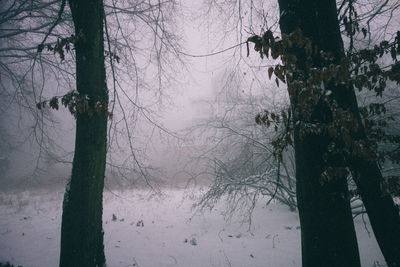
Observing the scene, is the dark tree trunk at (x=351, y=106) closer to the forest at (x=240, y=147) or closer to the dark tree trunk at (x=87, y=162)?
the forest at (x=240, y=147)

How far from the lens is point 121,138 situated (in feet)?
16.0

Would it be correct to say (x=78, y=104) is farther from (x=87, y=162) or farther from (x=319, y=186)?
(x=319, y=186)

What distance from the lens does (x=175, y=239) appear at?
207 inches

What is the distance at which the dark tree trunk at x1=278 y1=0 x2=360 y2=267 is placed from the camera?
2.04 m

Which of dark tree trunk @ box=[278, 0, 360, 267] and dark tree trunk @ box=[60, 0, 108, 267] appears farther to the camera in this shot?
dark tree trunk @ box=[60, 0, 108, 267]

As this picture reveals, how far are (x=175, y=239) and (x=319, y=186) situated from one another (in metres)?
4.15

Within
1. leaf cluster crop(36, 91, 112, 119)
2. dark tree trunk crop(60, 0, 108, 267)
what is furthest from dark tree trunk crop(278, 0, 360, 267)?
dark tree trunk crop(60, 0, 108, 267)

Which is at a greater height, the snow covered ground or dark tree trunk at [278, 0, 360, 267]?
dark tree trunk at [278, 0, 360, 267]

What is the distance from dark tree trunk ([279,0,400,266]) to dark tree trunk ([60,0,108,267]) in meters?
2.50

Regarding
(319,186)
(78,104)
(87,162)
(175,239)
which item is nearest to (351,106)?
(319,186)

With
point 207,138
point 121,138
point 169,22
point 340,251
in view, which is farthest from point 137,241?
point 169,22

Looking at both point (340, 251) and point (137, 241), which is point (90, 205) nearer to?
point (137, 241)

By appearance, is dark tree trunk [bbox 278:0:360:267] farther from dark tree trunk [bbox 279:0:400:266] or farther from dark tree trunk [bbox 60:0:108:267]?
dark tree trunk [bbox 60:0:108:267]

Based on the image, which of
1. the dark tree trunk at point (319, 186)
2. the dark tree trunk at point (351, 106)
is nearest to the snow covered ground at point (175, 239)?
the dark tree trunk at point (351, 106)
